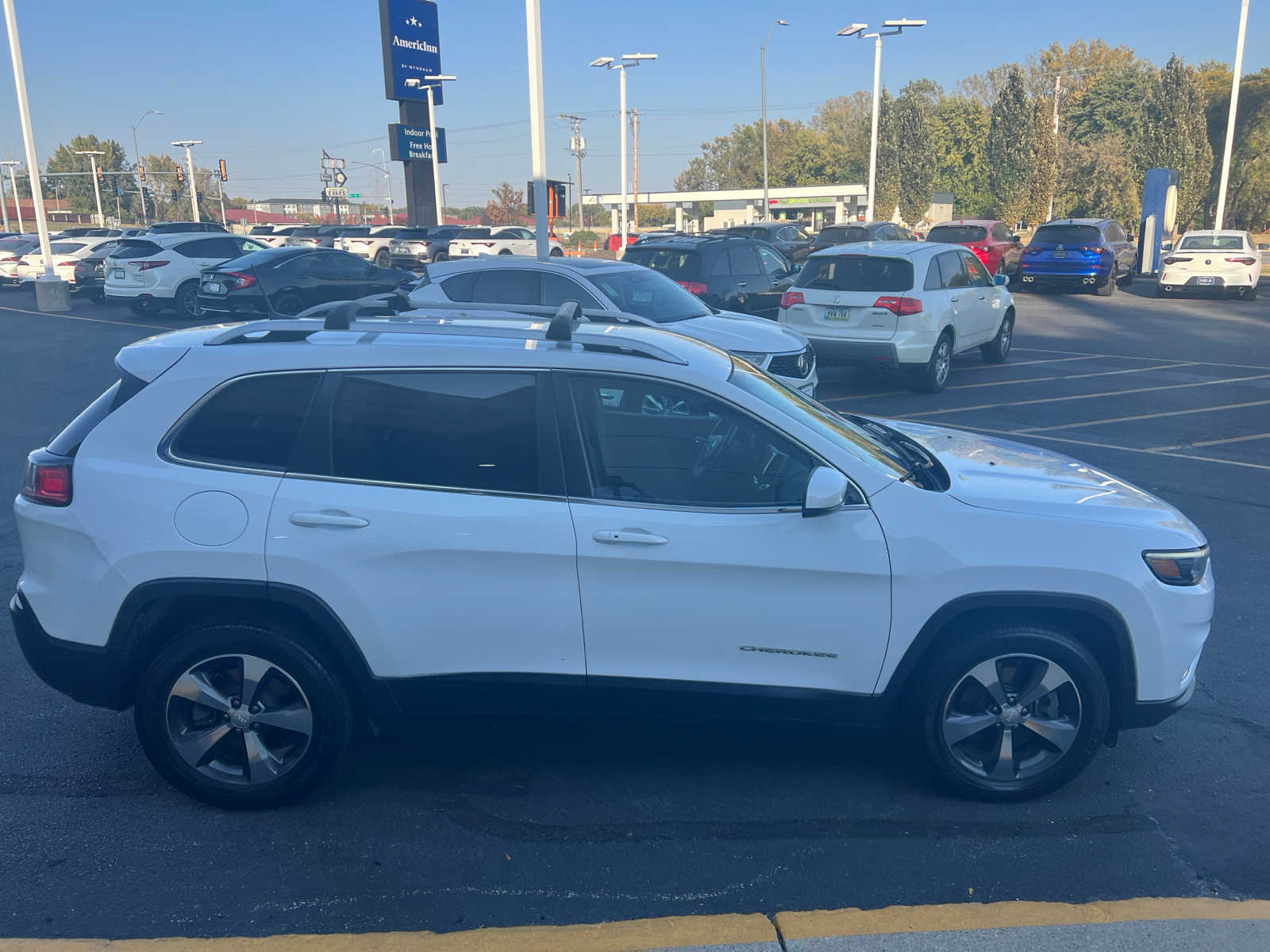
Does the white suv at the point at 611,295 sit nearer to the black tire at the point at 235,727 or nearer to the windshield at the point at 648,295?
the windshield at the point at 648,295

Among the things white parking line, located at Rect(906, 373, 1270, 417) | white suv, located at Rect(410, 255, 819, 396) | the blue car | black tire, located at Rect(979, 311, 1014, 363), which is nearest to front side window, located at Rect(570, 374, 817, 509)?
white suv, located at Rect(410, 255, 819, 396)

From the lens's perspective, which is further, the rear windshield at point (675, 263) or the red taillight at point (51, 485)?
the rear windshield at point (675, 263)

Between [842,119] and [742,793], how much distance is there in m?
115

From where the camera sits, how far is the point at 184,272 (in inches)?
848

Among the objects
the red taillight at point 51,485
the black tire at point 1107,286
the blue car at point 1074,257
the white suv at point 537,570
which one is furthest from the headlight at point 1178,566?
the black tire at point 1107,286

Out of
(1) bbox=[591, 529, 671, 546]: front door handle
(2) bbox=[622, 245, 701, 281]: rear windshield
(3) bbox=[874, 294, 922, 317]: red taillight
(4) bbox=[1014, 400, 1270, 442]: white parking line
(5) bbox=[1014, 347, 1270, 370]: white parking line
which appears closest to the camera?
(1) bbox=[591, 529, 671, 546]: front door handle

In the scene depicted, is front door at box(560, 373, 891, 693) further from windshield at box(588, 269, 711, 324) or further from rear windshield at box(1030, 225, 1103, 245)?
rear windshield at box(1030, 225, 1103, 245)

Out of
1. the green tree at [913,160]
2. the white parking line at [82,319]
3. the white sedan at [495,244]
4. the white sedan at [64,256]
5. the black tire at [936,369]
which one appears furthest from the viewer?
the green tree at [913,160]

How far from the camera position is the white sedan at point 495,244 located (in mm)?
31047

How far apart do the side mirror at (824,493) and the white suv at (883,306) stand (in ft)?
28.9

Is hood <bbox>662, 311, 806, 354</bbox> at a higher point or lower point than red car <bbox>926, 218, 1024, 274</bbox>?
lower

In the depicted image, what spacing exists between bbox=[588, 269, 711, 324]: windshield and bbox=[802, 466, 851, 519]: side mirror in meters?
6.36

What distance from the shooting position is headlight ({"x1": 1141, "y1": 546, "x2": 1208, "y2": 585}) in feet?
12.1

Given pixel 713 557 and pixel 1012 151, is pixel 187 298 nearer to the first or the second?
pixel 713 557
